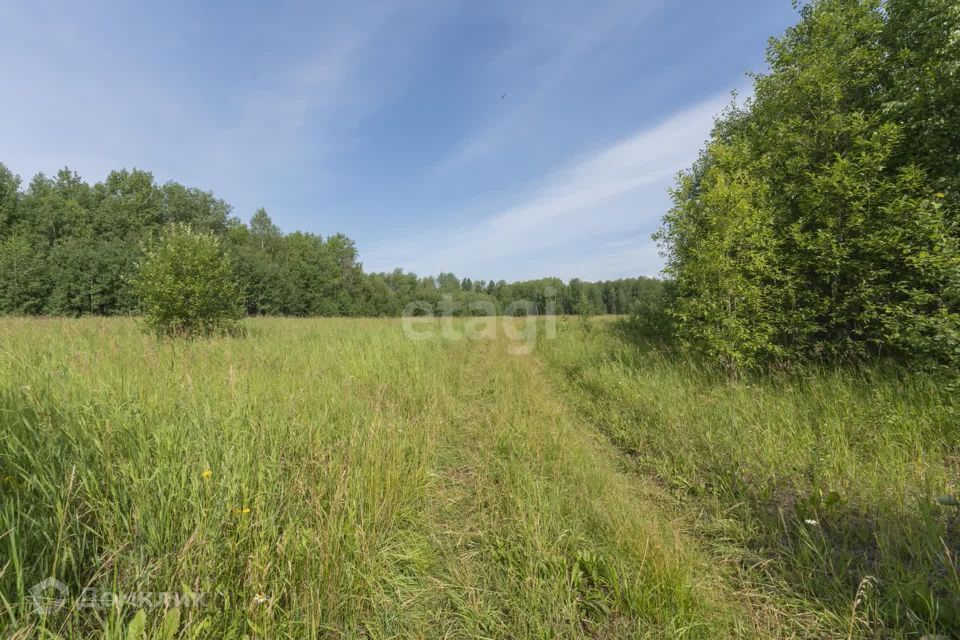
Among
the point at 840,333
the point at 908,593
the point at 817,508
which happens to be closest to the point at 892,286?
the point at 840,333

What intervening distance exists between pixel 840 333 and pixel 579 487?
255 inches

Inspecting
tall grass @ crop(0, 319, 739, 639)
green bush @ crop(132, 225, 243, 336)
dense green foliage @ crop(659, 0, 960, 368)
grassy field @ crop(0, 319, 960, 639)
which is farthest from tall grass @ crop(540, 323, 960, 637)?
green bush @ crop(132, 225, 243, 336)

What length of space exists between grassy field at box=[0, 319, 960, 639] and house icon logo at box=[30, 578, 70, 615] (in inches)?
0.9

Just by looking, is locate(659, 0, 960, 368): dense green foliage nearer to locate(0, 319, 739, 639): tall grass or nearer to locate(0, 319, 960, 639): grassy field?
locate(0, 319, 960, 639): grassy field

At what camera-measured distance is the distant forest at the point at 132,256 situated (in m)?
21.1

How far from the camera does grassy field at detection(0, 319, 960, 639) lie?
1.48m

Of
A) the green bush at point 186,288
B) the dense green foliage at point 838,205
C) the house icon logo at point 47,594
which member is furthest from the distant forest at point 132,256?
the house icon logo at point 47,594

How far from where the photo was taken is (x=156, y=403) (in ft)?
8.18

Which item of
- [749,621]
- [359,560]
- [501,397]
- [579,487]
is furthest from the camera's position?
[501,397]

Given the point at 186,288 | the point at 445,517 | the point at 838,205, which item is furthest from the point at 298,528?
the point at 186,288

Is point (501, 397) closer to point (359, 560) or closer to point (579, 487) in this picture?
point (579, 487)

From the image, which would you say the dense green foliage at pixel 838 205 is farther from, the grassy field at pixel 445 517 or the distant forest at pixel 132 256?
the distant forest at pixel 132 256

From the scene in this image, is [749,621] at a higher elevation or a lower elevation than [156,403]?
lower

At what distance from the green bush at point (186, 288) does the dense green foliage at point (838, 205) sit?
1212cm
